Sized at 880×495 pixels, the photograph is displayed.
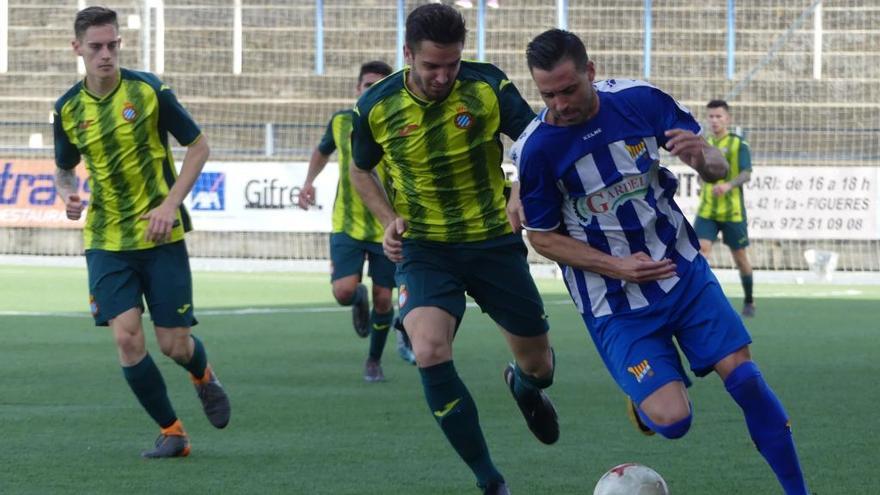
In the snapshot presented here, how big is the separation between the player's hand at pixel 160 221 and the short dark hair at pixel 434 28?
5.55 ft

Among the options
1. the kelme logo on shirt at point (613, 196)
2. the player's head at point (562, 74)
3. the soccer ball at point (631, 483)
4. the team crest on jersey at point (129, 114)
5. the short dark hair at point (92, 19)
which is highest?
the short dark hair at point (92, 19)

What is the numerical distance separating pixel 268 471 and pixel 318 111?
758 inches

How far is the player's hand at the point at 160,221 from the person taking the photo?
7.13m

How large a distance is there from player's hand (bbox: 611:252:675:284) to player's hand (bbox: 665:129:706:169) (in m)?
0.36

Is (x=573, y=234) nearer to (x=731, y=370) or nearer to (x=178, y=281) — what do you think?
(x=731, y=370)

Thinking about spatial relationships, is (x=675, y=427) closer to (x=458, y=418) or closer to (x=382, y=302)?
(x=458, y=418)

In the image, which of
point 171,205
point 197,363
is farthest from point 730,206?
point 171,205

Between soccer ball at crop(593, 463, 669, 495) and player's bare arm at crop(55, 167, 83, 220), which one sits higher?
player's bare arm at crop(55, 167, 83, 220)

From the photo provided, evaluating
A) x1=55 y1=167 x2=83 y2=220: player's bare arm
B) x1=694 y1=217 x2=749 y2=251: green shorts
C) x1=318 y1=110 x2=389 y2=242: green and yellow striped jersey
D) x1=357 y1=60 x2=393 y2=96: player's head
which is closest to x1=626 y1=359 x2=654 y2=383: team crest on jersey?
x1=55 y1=167 x2=83 y2=220: player's bare arm

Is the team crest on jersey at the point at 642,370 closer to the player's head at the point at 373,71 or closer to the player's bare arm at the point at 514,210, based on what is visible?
the player's bare arm at the point at 514,210

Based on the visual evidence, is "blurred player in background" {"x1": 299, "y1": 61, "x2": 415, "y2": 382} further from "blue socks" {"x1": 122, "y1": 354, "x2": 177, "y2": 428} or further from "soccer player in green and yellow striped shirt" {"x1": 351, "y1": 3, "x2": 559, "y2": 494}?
"soccer player in green and yellow striped shirt" {"x1": 351, "y1": 3, "x2": 559, "y2": 494}

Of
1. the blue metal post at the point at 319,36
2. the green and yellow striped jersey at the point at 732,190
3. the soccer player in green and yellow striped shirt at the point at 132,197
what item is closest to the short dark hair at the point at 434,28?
the soccer player in green and yellow striped shirt at the point at 132,197

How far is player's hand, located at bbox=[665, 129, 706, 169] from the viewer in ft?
17.1

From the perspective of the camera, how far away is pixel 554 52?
5227 millimetres
